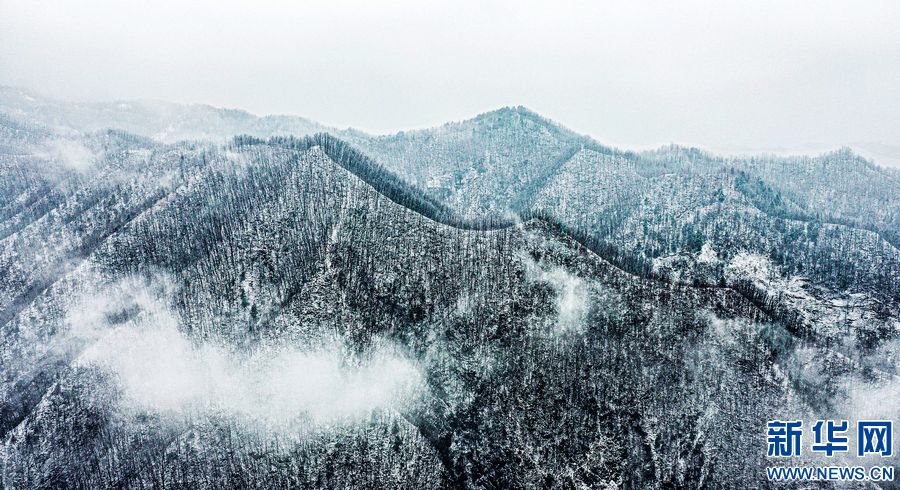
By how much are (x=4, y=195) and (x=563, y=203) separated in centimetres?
17428

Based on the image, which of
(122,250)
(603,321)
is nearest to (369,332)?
(603,321)

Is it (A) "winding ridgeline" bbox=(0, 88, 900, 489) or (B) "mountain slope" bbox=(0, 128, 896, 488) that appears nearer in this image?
(B) "mountain slope" bbox=(0, 128, 896, 488)

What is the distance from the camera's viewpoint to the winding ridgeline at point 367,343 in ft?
277

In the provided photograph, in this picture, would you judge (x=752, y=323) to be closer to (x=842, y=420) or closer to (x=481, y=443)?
(x=842, y=420)

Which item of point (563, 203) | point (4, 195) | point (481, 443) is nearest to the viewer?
point (481, 443)

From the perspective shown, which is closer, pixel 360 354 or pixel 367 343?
pixel 360 354

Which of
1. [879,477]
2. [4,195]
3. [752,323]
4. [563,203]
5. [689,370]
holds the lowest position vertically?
[879,477]

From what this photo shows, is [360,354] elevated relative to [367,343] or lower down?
lower down

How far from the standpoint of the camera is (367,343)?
3947 inches

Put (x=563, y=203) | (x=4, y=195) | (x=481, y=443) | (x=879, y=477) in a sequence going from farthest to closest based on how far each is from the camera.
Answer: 1. (x=563, y=203)
2. (x=4, y=195)
3. (x=481, y=443)
4. (x=879, y=477)

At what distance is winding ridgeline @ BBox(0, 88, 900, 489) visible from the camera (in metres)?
84.4

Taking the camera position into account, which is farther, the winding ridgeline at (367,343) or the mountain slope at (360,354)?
the winding ridgeline at (367,343)

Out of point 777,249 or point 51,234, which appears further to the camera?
point 777,249

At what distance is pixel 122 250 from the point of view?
10612cm
